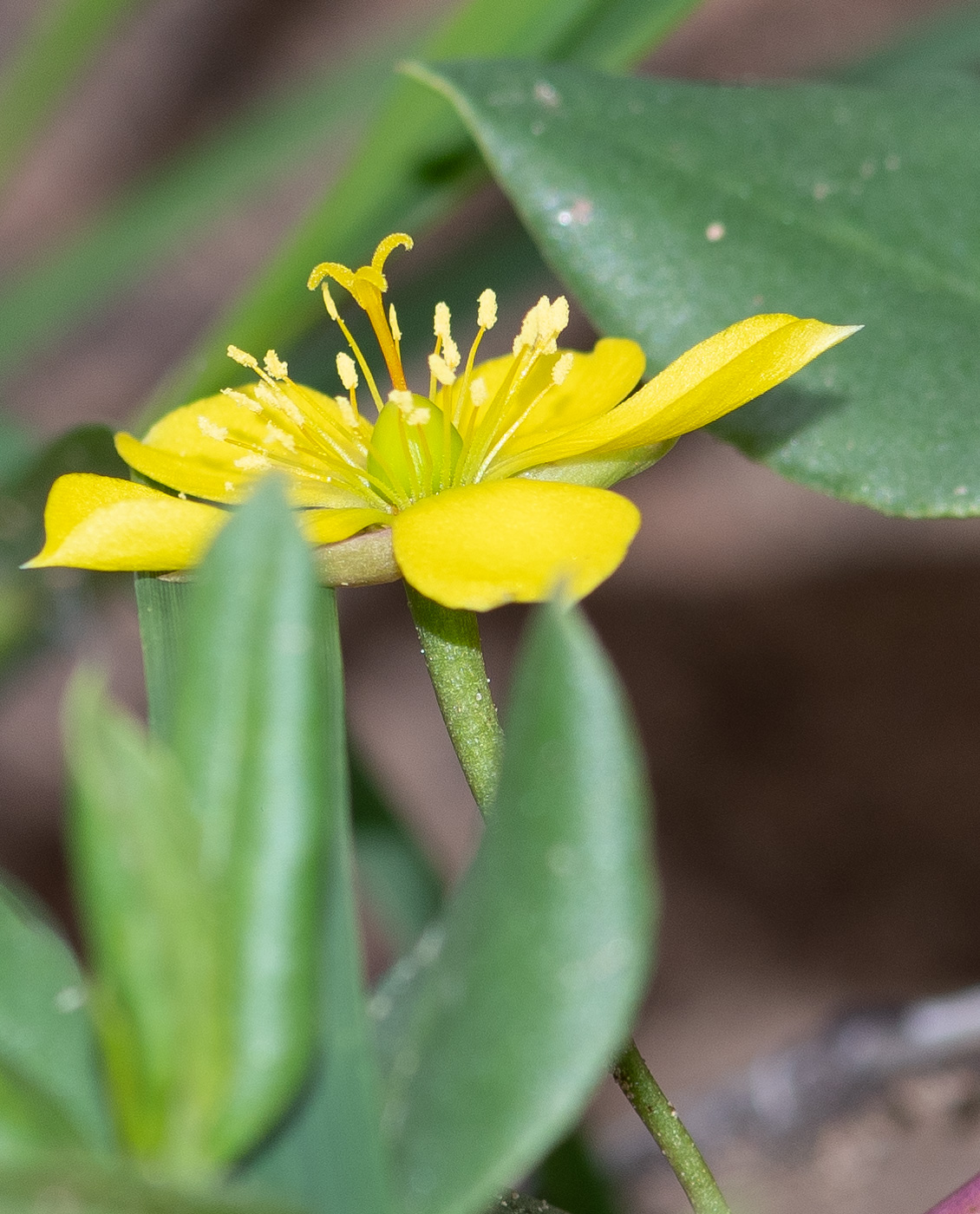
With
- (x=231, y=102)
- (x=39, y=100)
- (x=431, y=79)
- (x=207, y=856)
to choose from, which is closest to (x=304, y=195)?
(x=231, y=102)

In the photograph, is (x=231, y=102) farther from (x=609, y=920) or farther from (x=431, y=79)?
(x=609, y=920)

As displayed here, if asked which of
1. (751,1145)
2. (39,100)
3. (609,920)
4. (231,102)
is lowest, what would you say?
(751,1145)

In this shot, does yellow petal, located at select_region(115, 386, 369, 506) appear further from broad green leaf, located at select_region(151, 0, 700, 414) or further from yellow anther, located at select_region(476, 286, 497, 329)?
broad green leaf, located at select_region(151, 0, 700, 414)

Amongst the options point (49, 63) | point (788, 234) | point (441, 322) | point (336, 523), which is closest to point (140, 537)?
point (336, 523)

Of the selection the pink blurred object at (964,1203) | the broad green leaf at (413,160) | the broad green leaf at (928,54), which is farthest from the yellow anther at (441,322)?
the broad green leaf at (928,54)

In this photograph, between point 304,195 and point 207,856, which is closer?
point 207,856
